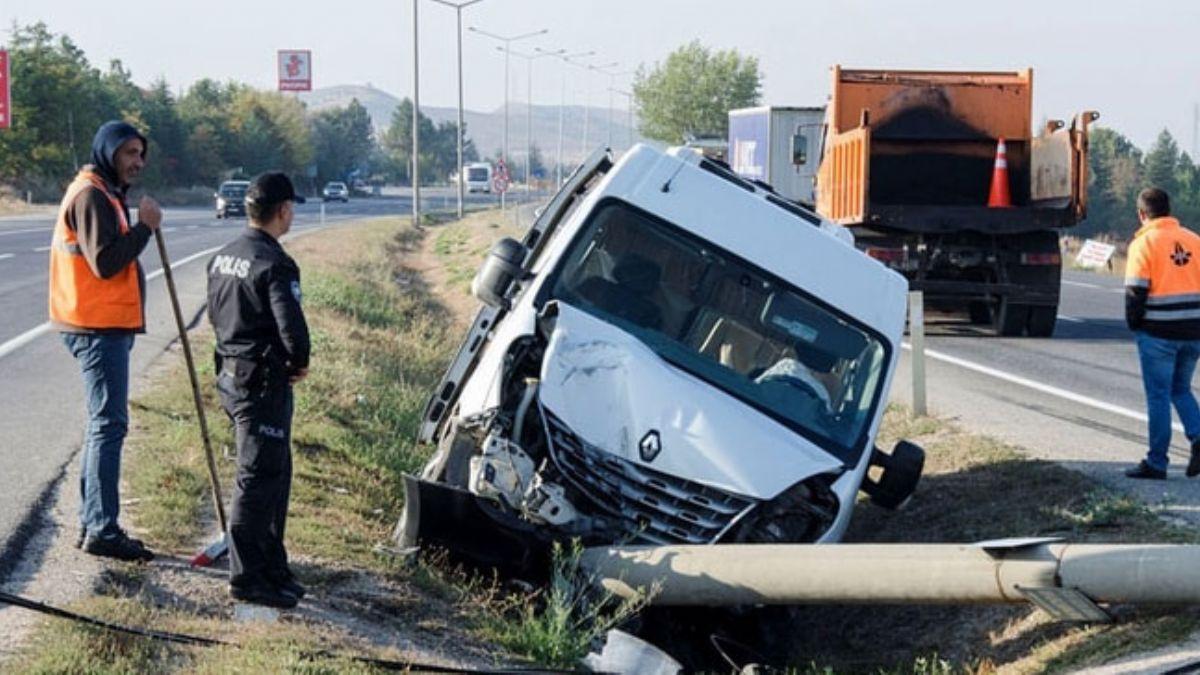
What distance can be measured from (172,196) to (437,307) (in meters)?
66.3

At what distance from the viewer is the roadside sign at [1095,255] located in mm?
39812

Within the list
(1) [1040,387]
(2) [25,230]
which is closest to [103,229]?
(1) [1040,387]

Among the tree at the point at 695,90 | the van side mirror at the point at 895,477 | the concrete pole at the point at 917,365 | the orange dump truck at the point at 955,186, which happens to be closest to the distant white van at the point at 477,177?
the tree at the point at 695,90

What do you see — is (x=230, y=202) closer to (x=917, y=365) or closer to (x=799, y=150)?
(x=799, y=150)

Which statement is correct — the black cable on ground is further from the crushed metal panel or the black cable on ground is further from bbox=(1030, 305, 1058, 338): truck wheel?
bbox=(1030, 305, 1058, 338): truck wheel

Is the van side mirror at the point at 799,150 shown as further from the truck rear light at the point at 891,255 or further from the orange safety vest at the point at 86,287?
the orange safety vest at the point at 86,287

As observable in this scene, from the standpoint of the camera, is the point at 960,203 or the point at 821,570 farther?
the point at 960,203

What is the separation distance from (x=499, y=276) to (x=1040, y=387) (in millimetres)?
7989

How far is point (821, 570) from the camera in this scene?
7059 millimetres

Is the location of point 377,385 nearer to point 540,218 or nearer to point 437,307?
point 540,218

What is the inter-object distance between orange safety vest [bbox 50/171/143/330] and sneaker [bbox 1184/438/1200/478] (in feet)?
20.9

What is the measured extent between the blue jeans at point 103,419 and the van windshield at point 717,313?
2336 millimetres

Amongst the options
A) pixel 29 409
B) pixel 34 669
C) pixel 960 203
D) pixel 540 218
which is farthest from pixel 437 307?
pixel 34 669

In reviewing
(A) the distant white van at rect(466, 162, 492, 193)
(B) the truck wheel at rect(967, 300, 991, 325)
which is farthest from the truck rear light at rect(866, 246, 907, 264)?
(A) the distant white van at rect(466, 162, 492, 193)
